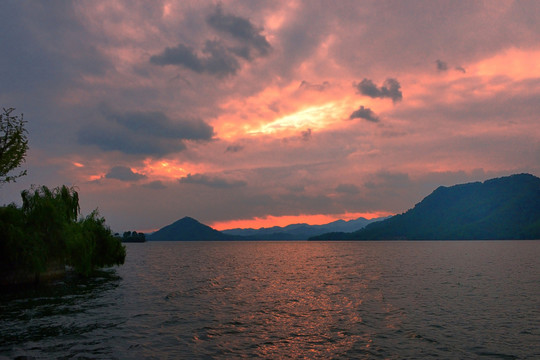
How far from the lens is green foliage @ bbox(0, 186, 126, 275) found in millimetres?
42438

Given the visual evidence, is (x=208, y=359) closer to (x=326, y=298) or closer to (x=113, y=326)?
(x=113, y=326)

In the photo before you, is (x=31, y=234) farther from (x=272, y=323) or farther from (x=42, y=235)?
(x=272, y=323)

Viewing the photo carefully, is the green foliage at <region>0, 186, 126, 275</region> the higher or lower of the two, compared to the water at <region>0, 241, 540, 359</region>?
higher

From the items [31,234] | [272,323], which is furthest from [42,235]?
[272,323]

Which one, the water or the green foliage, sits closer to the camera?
the water

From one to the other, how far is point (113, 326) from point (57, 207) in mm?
29453

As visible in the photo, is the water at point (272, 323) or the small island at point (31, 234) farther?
the small island at point (31, 234)

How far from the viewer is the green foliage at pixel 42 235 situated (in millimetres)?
42438

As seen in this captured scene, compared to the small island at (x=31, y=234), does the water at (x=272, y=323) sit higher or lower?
lower

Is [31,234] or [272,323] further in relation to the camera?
[31,234]

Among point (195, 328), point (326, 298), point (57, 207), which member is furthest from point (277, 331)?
point (57, 207)

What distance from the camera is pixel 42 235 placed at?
46188mm

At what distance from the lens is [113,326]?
26906 mm

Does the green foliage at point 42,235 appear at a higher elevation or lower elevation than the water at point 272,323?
higher
